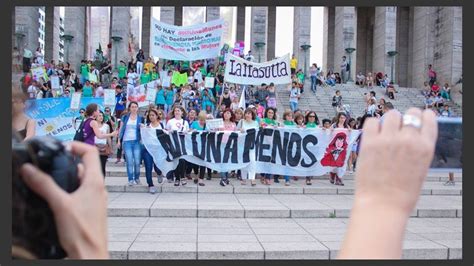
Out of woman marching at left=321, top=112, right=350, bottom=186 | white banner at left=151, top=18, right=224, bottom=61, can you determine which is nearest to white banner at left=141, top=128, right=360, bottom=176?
woman marching at left=321, top=112, right=350, bottom=186

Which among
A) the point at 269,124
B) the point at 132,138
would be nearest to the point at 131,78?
the point at 269,124

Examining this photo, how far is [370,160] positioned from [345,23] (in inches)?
1346

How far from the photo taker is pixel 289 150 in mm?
10680

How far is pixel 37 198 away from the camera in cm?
114

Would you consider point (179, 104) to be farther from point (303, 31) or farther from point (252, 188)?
point (303, 31)

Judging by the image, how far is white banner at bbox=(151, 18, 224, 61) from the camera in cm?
1823

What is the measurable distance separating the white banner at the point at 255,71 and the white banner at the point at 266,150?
195 inches

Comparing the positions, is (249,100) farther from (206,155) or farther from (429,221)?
(429,221)

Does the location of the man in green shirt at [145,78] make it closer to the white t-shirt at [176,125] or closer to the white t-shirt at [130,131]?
the white t-shirt at [176,125]

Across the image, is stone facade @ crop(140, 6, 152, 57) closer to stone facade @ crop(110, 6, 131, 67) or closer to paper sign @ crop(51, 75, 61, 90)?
stone facade @ crop(110, 6, 131, 67)

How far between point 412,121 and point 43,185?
0.93 m

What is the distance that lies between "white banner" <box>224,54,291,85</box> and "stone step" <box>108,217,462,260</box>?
8339 mm

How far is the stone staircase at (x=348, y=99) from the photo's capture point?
21984 mm

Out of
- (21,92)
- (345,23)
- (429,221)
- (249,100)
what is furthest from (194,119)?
(345,23)
